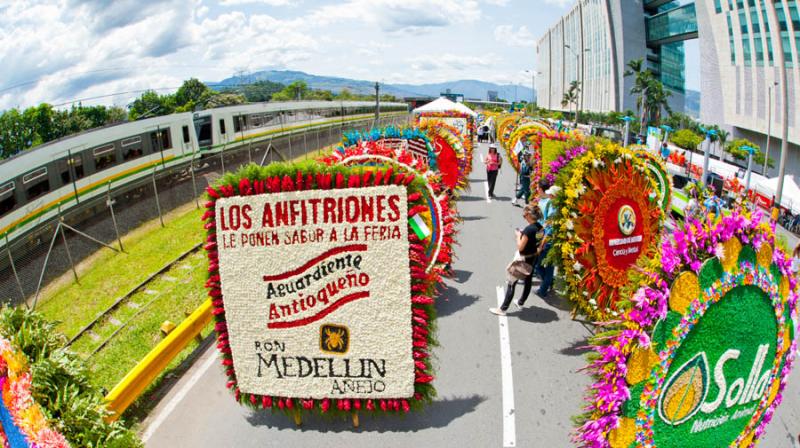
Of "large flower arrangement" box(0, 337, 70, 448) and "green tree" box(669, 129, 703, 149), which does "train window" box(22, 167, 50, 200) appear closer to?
"large flower arrangement" box(0, 337, 70, 448)

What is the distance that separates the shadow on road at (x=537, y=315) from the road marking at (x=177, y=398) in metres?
4.33

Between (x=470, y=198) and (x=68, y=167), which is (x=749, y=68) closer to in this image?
(x=470, y=198)

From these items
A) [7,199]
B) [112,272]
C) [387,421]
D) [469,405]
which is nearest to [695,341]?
[469,405]

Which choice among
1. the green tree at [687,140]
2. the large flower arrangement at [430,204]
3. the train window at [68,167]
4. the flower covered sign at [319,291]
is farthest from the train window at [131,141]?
the green tree at [687,140]

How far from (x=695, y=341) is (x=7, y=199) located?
15449mm

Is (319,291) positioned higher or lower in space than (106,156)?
lower

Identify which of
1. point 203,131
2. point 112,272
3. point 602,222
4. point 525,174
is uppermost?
point 203,131

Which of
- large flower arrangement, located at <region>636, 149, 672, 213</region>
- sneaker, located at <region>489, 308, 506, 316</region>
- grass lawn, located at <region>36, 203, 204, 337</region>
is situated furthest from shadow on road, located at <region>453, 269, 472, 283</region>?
grass lawn, located at <region>36, 203, 204, 337</region>

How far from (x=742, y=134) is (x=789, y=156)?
9.13m

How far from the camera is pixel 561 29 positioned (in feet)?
375

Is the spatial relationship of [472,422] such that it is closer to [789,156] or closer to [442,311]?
[442,311]

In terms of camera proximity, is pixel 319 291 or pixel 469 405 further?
pixel 469 405

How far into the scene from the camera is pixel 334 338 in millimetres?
4672

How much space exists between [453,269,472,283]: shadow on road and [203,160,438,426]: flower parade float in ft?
14.7
